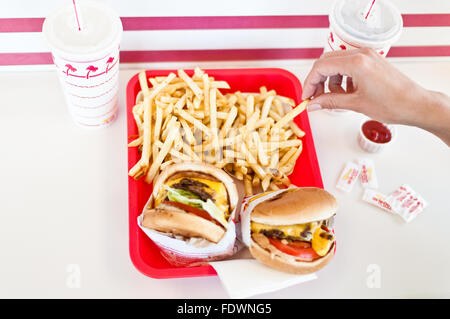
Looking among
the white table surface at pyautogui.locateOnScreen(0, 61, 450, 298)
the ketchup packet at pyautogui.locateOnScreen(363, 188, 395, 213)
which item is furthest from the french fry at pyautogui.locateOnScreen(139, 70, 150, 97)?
the ketchup packet at pyautogui.locateOnScreen(363, 188, 395, 213)

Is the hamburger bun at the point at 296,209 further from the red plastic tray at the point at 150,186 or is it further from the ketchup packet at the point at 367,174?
the ketchup packet at the point at 367,174

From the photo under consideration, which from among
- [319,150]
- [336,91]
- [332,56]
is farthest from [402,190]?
[332,56]

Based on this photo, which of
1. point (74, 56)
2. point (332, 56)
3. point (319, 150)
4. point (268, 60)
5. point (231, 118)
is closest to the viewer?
point (74, 56)

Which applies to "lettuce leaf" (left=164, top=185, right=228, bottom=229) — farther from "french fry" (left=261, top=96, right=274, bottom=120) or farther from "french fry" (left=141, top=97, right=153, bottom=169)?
"french fry" (left=261, top=96, right=274, bottom=120)

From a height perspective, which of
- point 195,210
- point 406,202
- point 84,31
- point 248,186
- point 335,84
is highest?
point 84,31

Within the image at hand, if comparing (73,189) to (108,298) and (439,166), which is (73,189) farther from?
(439,166)

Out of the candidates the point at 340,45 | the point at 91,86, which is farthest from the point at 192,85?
the point at 340,45

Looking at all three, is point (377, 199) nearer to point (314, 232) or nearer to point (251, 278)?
point (314, 232)
